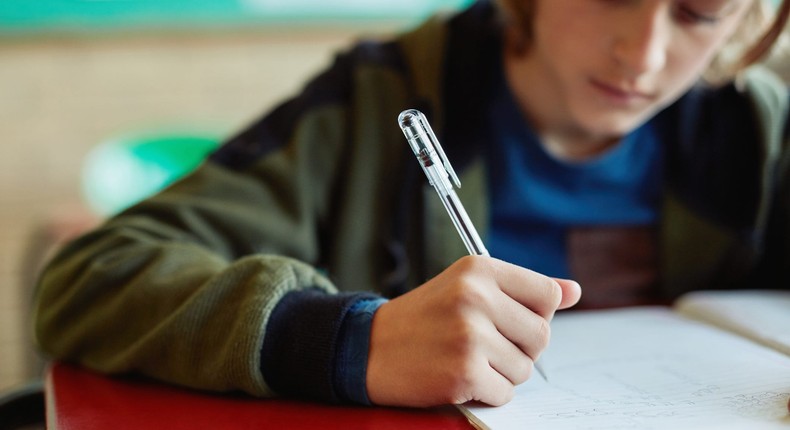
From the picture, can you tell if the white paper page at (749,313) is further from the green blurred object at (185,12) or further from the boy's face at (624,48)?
the green blurred object at (185,12)

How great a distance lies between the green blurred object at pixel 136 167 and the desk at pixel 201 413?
1131 mm

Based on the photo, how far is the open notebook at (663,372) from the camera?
51 cm

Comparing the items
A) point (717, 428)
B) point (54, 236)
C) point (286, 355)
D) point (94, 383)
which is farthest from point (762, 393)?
point (54, 236)

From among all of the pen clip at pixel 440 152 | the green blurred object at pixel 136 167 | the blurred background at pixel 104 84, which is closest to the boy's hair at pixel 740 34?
the pen clip at pixel 440 152

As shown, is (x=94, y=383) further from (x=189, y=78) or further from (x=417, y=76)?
(x=189, y=78)

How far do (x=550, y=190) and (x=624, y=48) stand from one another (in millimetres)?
259

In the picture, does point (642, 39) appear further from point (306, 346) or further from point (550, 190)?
point (306, 346)

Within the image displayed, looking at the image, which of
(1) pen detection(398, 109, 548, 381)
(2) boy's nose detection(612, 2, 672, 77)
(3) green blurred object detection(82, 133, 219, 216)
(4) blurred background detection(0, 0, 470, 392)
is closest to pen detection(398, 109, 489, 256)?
(1) pen detection(398, 109, 548, 381)

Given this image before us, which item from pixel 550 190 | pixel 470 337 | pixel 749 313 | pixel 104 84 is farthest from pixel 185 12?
pixel 470 337

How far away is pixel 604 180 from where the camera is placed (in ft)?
3.33

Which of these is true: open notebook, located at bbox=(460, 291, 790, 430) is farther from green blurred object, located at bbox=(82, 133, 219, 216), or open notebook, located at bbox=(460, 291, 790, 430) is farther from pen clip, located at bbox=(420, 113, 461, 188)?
green blurred object, located at bbox=(82, 133, 219, 216)

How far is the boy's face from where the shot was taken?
0.77 metres

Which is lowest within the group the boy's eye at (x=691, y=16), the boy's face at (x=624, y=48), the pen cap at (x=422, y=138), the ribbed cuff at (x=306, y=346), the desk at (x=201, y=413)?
the desk at (x=201, y=413)

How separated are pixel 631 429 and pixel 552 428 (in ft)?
0.14
